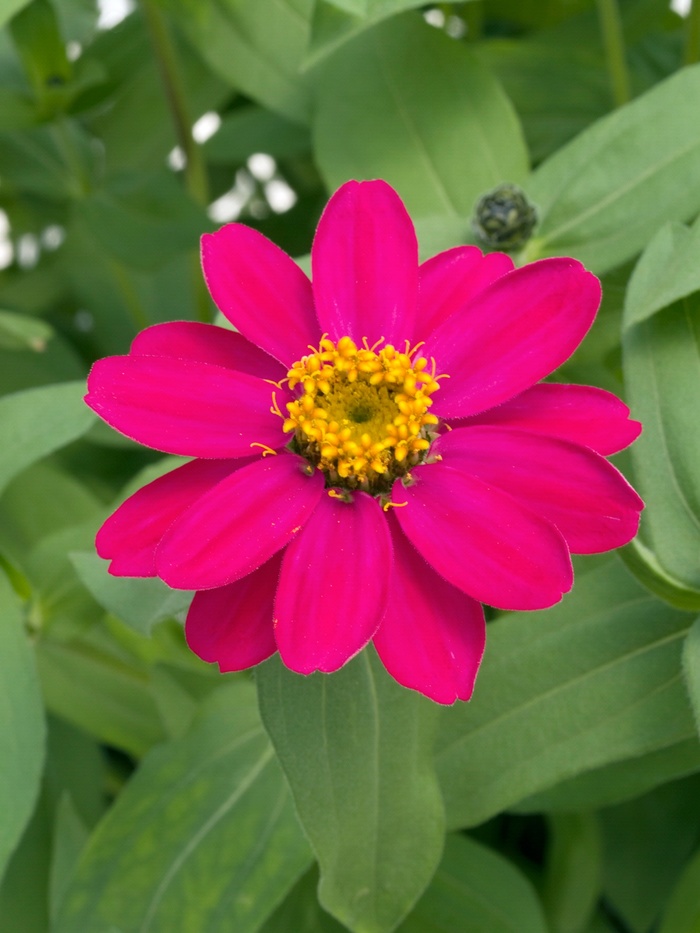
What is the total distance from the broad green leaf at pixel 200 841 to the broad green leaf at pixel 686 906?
0.25 metres

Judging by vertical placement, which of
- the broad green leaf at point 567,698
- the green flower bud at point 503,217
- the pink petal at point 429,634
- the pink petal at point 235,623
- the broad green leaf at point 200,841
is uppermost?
the pink petal at point 235,623

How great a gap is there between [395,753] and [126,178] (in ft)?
2.27

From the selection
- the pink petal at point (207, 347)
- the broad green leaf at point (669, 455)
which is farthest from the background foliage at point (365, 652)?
the pink petal at point (207, 347)

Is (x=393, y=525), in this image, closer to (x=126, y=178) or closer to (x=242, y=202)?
(x=126, y=178)

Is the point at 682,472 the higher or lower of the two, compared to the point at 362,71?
lower

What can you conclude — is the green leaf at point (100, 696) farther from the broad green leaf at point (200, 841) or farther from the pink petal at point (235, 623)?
the pink petal at point (235, 623)

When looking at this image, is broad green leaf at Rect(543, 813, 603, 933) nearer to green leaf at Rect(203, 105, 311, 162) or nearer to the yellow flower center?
the yellow flower center

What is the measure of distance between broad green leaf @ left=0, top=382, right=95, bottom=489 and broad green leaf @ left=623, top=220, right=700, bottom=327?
1.06ft

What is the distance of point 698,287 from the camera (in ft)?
1.79

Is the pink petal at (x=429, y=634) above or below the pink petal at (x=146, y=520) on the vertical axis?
below

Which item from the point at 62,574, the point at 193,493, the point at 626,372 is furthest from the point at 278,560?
the point at 62,574

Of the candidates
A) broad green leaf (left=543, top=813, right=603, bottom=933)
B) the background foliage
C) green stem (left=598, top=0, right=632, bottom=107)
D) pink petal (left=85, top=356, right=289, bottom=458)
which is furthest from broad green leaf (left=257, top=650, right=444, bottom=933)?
green stem (left=598, top=0, right=632, bottom=107)

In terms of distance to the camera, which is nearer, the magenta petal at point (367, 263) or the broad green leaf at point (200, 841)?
the magenta petal at point (367, 263)

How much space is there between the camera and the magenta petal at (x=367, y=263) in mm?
549
